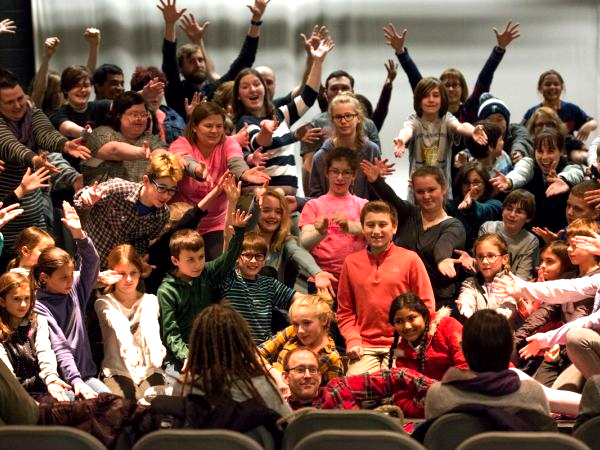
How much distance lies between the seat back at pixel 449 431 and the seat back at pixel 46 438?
1004 mm

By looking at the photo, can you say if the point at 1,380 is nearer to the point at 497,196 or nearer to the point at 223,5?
the point at 497,196

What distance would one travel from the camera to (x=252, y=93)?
6555 millimetres

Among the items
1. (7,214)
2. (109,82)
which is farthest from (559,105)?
(7,214)

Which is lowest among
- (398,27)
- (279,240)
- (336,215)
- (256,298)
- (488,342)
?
(256,298)

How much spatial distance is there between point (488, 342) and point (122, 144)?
2.72 m

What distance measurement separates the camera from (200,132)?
605 cm

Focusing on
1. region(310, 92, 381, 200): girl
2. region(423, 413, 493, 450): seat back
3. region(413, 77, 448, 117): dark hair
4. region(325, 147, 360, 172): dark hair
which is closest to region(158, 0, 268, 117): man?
region(310, 92, 381, 200): girl

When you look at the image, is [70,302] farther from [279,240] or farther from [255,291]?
[279,240]

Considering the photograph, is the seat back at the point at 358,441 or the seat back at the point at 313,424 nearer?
the seat back at the point at 358,441

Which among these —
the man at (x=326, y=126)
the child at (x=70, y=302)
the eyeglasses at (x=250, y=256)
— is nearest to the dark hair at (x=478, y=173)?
the man at (x=326, y=126)

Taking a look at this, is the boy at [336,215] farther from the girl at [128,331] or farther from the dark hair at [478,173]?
the girl at [128,331]

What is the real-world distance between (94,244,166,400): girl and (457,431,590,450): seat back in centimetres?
222

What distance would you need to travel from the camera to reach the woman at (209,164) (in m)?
5.94

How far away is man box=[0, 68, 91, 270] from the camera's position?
5734 millimetres
